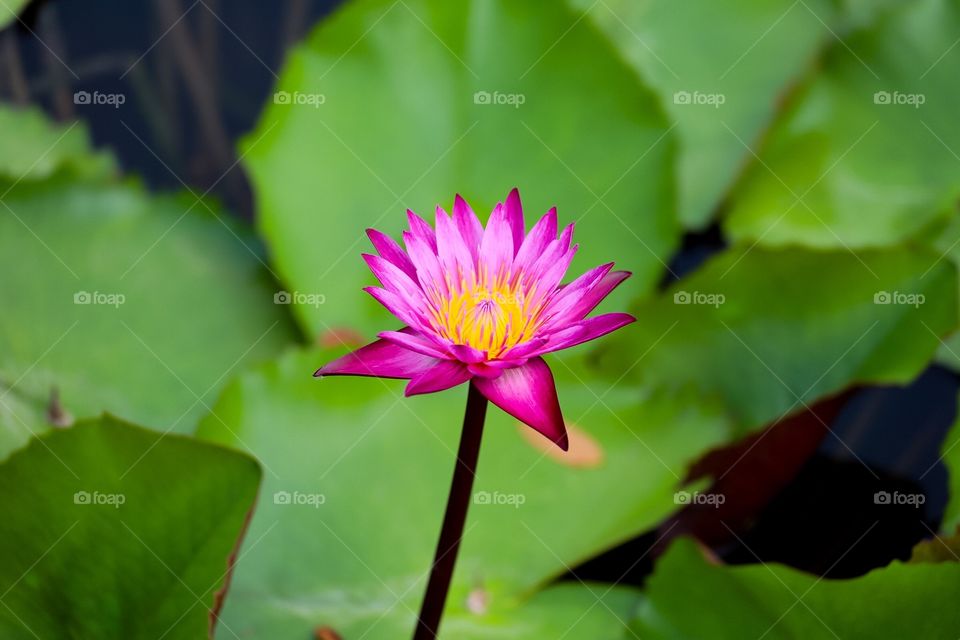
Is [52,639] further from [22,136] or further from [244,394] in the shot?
[22,136]

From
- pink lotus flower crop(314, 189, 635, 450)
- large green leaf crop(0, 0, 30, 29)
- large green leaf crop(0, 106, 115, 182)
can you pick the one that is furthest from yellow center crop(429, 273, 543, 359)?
large green leaf crop(0, 0, 30, 29)

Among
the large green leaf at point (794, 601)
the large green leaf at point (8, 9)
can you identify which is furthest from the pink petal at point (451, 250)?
the large green leaf at point (8, 9)

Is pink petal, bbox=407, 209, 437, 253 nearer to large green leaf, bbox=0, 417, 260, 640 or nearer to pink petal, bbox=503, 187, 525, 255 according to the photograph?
pink petal, bbox=503, 187, 525, 255

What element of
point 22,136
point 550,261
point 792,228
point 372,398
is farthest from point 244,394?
point 792,228

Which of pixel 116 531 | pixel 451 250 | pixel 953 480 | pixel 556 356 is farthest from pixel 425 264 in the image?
pixel 953 480

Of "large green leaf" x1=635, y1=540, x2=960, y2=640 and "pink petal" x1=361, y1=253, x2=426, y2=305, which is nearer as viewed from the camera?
"pink petal" x1=361, y1=253, x2=426, y2=305

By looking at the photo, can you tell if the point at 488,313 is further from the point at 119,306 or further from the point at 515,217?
the point at 119,306

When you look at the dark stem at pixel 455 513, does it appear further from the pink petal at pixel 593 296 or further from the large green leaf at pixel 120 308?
the large green leaf at pixel 120 308
